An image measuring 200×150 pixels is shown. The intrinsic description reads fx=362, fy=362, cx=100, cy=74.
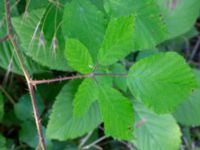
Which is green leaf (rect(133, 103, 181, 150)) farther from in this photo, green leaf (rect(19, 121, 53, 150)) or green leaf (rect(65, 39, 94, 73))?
green leaf (rect(65, 39, 94, 73))

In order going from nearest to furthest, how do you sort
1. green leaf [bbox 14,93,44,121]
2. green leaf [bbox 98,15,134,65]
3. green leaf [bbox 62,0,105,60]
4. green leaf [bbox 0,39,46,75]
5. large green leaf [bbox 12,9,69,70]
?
green leaf [bbox 98,15,134,65] → green leaf [bbox 62,0,105,60] → large green leaf [bbox 12,9,69,70] → green leaf [bbox 0,39,46,75] → green leaf [bbox 14,93,44,121]

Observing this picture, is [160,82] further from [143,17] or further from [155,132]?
[155,132]

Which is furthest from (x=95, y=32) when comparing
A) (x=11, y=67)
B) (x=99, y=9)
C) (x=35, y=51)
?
(x=11, y=67)

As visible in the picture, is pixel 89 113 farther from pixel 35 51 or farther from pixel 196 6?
pixel 196 6

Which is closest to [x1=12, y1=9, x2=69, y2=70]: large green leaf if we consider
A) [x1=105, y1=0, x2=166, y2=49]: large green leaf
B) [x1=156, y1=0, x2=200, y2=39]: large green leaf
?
[x1=105, y1=0, x2=166, y2=49]: large green leaf

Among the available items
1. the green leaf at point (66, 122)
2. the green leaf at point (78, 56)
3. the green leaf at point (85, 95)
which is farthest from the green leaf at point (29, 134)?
the green leaf at point (78, 56)

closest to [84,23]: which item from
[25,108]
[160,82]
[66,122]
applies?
[160,82]

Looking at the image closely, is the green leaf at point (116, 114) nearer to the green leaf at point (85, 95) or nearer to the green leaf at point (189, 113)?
the green leaf at point (85, 95)
